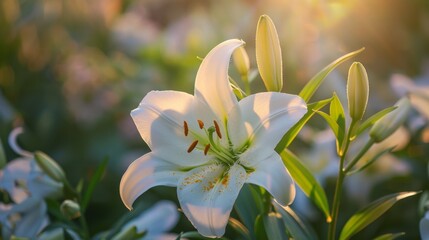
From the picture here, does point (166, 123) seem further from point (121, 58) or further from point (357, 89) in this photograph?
point (121, 58)

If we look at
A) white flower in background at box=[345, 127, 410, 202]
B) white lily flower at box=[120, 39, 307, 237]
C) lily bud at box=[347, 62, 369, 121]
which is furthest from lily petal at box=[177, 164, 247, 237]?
white flower in background at box=[345, 127, 410, 202]

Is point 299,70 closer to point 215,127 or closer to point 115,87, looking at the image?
point 115,87

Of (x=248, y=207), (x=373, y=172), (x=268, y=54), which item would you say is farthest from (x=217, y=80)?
(x=373, y=172)

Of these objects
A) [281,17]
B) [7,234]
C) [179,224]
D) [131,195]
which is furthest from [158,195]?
[131,195]

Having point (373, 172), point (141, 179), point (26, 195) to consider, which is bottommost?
point (373, 172)

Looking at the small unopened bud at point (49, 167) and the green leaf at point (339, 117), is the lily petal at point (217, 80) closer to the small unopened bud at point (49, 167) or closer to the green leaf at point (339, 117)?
the green leaf at point (339, 117)
